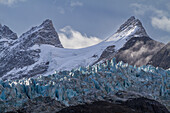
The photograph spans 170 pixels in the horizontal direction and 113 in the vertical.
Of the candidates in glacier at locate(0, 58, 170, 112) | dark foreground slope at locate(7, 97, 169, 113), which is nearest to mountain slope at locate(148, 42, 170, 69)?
glacier at locate(0, 58, 170, 112)

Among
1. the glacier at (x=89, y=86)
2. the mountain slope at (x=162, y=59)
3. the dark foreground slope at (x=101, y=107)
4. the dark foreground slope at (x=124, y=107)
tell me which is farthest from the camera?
the mountain slope at (x=162, y=59)

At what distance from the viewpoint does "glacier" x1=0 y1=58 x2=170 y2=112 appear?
238 ft

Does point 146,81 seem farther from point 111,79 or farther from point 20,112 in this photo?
point 20,112

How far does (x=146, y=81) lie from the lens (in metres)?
92.2

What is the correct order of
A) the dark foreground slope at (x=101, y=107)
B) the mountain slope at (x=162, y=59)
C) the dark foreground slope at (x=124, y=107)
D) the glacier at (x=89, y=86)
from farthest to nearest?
the mountain slope at (x=162, y=59), the dark foreground slope at (x=124, y=107), the glacier at (x=89, y=86), the dark foreground slope at (x=101, y=107)

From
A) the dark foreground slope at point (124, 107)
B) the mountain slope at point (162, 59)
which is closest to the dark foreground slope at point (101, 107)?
the dark foreground slope at point (124, 107)

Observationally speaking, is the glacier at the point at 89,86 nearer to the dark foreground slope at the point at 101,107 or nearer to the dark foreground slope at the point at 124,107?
the dark foreground slope at the point at 101,107

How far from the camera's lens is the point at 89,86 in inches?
3305

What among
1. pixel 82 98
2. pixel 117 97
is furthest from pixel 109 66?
pixel 82 98

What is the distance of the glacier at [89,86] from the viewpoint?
238ft

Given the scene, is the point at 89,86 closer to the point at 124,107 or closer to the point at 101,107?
the point at 101,107

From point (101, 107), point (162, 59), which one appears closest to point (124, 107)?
point (101, 107)

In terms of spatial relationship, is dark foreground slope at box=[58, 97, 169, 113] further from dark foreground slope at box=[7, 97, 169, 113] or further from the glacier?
the glacier

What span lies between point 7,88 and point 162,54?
5465 inches
